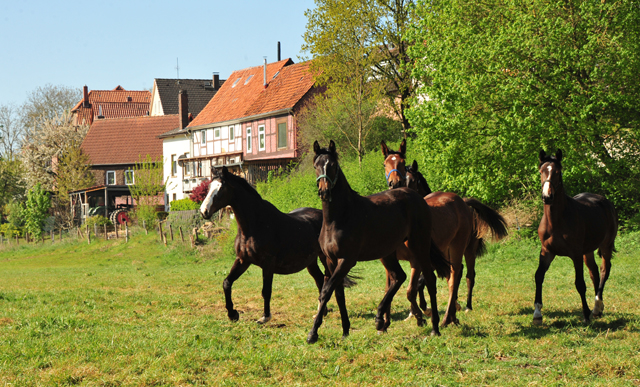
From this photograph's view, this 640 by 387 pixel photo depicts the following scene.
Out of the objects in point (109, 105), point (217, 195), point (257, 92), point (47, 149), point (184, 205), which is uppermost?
point (109, 105)

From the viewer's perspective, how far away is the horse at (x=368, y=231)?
6812 millimetres

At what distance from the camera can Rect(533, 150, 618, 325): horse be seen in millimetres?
8078

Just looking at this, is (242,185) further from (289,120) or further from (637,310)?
(289,120)

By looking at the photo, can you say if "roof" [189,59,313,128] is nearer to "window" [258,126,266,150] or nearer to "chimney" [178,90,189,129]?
"window" [258,126,266,150]

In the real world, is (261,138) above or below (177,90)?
below

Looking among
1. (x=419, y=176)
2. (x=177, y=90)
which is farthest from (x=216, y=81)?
(x=419, y=176)

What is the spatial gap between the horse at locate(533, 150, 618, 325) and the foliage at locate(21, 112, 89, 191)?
6446 cm

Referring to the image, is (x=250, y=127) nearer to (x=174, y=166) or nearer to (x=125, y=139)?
(x=174, y=166)

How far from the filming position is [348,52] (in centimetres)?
3005

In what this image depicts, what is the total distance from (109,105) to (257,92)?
39464 mm

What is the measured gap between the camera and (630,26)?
1719cm

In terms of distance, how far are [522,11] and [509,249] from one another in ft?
25.1

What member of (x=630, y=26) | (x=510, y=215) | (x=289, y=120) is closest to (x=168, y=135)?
(x=289, y=120)

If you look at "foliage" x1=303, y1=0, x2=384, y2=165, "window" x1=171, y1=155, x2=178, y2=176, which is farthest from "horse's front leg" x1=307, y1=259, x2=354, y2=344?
"window" x1=171, y1=155, x2=178, y2=176
